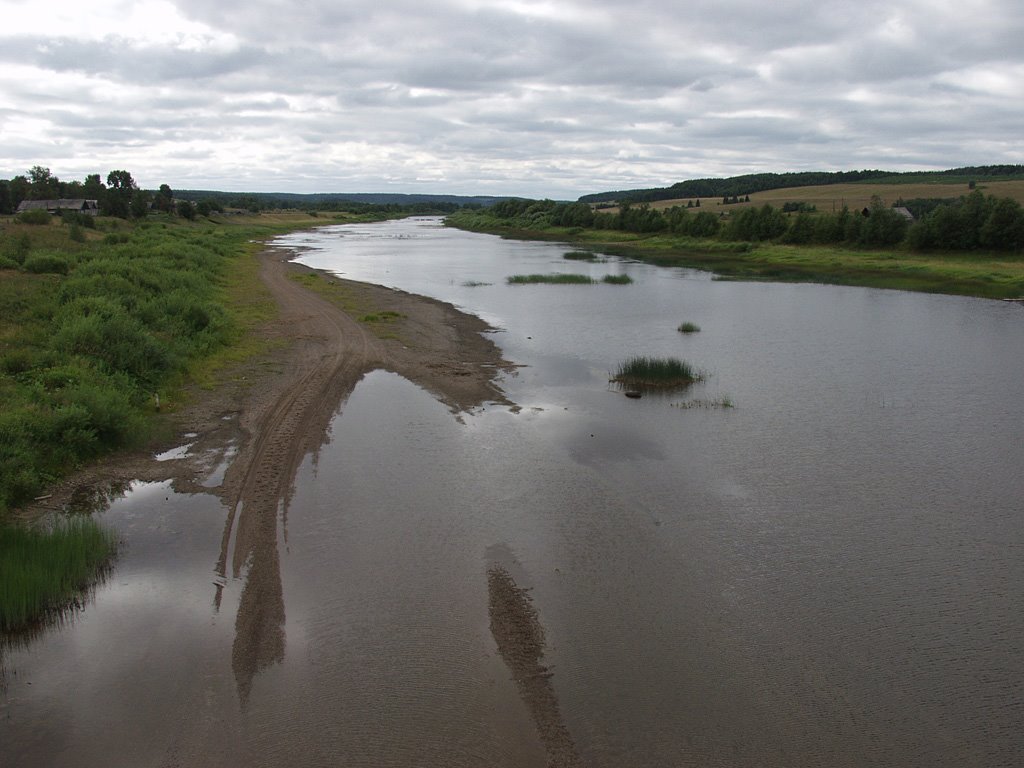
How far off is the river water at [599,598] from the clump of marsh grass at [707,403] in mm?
100

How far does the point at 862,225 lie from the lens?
5409 cm

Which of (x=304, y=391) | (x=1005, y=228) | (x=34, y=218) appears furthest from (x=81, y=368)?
(x=1005, y=228)

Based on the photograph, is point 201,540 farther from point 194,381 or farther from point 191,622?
point 194,381

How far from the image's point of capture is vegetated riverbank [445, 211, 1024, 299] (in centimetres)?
3941

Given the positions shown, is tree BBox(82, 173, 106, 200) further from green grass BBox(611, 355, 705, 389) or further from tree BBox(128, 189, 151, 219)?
green grass BBox(611, 355, 705, 389)

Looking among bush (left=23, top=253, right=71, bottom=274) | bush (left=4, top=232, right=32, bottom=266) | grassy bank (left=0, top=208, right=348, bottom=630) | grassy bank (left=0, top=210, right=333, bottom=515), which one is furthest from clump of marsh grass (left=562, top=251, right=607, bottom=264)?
bush (left=23, top=253, right=71, bottom=274)

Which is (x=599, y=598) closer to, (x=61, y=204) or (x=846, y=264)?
(x=846, y=264)

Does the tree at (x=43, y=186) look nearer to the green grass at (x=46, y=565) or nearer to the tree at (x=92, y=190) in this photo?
Result: the tree at (x=92, y=190)

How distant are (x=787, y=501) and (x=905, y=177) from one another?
433 ft

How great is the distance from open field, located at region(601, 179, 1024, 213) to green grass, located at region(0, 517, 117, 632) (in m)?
75.8

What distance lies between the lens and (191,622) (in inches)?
309

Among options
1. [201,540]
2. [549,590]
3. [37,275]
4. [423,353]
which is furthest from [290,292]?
[549,590]

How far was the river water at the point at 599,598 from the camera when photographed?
6398mm

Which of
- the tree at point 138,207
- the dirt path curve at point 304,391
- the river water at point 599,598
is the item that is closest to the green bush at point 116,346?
the dirt path curve at point 304,391
